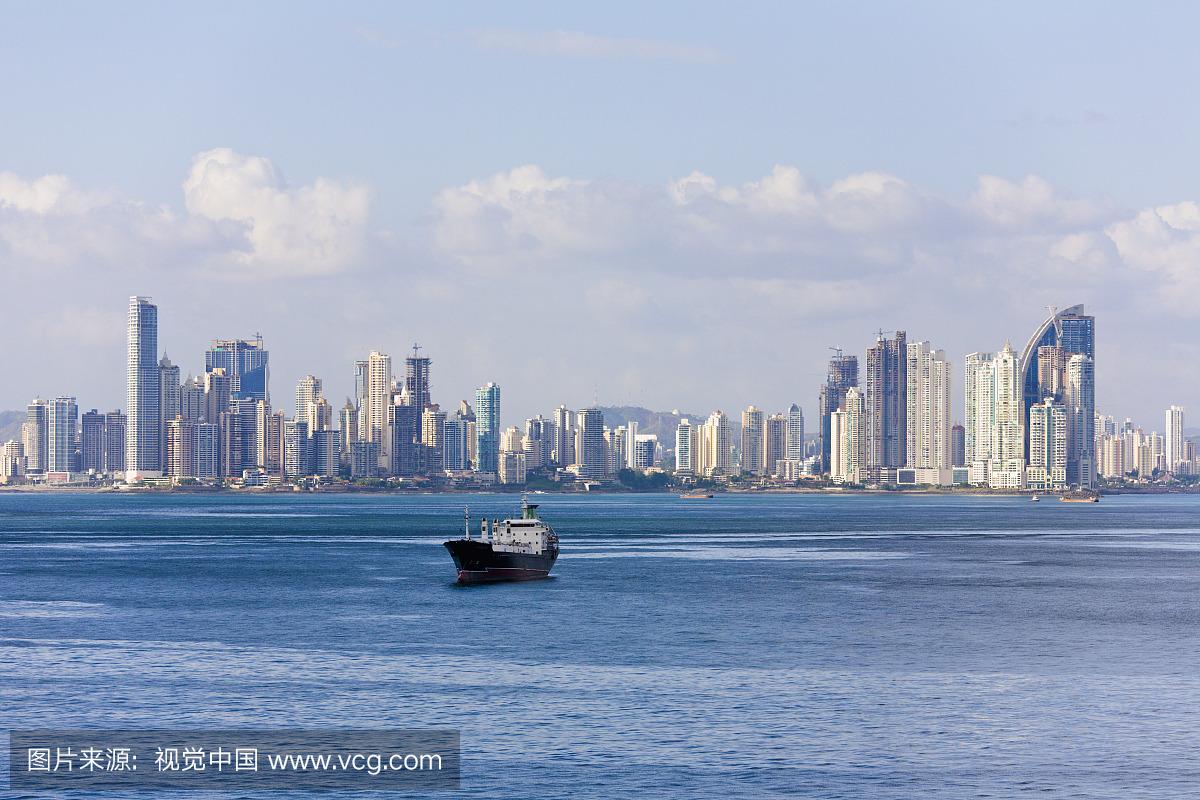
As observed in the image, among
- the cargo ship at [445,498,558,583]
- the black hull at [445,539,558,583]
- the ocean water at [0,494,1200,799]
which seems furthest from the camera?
the cargo ship at [445,498,558,583]

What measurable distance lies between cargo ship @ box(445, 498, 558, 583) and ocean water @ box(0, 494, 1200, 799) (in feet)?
8.56

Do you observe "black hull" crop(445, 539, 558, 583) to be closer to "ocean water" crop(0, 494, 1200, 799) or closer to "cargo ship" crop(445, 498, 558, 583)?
"cargo ship" crop(445, 498, 558, 583)

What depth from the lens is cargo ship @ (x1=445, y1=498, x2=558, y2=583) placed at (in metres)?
102

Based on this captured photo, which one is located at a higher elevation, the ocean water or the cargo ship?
the cargo ship

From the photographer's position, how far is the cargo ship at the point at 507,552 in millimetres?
102125

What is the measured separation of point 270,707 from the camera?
49.9m

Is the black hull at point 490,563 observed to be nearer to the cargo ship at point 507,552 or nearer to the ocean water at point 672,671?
the cargo ship at point 507,552

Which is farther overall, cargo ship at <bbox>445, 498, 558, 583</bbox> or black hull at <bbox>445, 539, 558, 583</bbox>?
cargo ship at <bbox>445, 498, 558, 583</bbox>

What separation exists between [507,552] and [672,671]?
47688mm

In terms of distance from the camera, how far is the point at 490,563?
340 feet

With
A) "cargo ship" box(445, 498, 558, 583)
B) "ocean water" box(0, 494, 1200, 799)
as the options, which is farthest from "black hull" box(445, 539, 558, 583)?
"ocean water" box(0, 494, 1200, 799)

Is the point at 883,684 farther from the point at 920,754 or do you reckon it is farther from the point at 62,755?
the point at 62,755

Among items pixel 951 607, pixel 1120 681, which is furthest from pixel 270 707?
pixel 951 607

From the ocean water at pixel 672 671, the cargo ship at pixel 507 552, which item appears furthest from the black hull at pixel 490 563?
the ocean water at pixel 672 671
